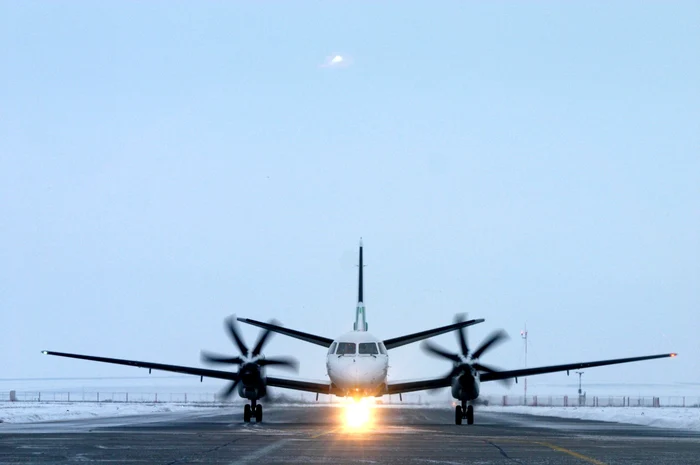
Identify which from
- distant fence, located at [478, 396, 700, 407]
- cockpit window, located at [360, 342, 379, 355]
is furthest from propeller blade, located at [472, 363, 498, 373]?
distant fence, located at [478, 396, 700, 407]

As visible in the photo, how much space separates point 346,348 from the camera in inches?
1352

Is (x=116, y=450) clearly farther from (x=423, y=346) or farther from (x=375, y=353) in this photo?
(x=423, y=346)

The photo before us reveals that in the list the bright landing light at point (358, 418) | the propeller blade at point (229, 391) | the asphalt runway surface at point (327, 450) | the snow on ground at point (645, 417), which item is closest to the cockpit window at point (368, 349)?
the bright landing light at point (358, 418)

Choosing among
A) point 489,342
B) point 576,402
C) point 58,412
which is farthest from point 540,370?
point 576,402

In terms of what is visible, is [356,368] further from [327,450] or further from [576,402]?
[576,402]

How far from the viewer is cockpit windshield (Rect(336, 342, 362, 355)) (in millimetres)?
34219

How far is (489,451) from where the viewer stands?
58.7 ft

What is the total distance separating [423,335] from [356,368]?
3.09 m

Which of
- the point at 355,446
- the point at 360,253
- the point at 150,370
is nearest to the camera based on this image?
the point at 355,446

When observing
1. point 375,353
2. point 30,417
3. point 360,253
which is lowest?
point 30,417

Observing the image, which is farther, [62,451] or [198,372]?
[198,372]

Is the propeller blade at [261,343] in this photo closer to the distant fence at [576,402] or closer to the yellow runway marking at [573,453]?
the yellow runway marking at [573,453]

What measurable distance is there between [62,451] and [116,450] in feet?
3.20

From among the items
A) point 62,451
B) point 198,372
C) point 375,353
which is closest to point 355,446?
point 62,451
